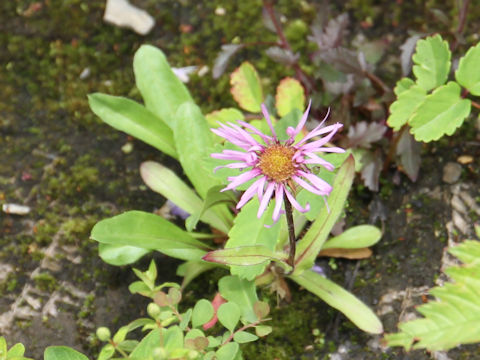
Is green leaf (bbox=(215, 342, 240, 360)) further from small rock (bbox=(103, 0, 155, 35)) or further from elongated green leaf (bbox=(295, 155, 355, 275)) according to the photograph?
small rock (bbox=(103, 0, 155, 35))

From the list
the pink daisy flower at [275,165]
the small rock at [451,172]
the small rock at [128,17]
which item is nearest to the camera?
the pink daisy flower at [275,165]

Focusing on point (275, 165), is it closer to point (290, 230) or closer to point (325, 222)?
point (290, 230)

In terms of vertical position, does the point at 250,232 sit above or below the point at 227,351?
above

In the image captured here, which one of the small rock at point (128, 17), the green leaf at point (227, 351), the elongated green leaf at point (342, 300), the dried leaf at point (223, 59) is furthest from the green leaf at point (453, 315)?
the small rock at point (128, 17)

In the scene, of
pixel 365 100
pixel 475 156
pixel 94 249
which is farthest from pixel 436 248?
pixel 94 249

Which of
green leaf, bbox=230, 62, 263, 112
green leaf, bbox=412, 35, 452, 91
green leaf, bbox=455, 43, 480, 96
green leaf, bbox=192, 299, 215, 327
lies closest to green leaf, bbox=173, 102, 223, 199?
green leaf, bbox=230, 62, 263, 112

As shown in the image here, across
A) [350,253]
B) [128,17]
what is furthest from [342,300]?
[128,17]

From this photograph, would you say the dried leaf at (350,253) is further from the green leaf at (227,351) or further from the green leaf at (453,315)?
the green leaf at (453,315)
